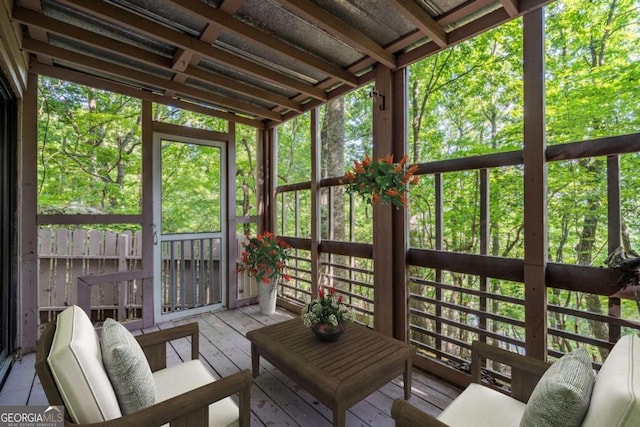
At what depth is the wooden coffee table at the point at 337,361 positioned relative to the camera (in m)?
1.59

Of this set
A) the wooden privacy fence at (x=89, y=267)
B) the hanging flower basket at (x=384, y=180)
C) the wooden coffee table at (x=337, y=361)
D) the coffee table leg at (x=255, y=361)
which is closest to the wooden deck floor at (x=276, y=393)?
the coffee table leg at (x=255, y=361)

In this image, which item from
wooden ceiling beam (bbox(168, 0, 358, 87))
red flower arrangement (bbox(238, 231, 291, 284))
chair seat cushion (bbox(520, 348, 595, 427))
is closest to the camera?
chair seat cushion (bbox(520, 348, 595, 427))

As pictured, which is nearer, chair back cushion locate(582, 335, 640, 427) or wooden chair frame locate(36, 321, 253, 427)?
chair back cushion locate(582, 335, 640, 427)

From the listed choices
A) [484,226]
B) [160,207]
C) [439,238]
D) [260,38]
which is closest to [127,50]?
[260,38]

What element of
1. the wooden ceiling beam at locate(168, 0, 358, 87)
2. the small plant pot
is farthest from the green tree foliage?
the small plant pot

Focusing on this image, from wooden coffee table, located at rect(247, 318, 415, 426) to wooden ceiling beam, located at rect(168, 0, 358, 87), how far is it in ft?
7.21

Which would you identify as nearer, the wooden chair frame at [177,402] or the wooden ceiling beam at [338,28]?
the wooden chair frame at [177,402]

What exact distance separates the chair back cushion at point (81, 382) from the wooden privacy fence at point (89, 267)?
257 centimetres

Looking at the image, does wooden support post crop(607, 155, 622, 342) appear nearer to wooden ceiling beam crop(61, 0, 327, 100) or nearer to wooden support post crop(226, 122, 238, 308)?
wooden ceiling beam crop(61, 0, 327, 100)

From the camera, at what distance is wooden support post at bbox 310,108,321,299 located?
353 centimetres

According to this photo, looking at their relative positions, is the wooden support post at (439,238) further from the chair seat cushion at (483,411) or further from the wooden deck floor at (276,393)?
the chair seat cushion at (483,411)

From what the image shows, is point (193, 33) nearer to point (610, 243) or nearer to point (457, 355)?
point (610, 243)

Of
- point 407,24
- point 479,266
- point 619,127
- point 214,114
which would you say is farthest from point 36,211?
point 619,127

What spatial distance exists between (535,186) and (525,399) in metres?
1.21
